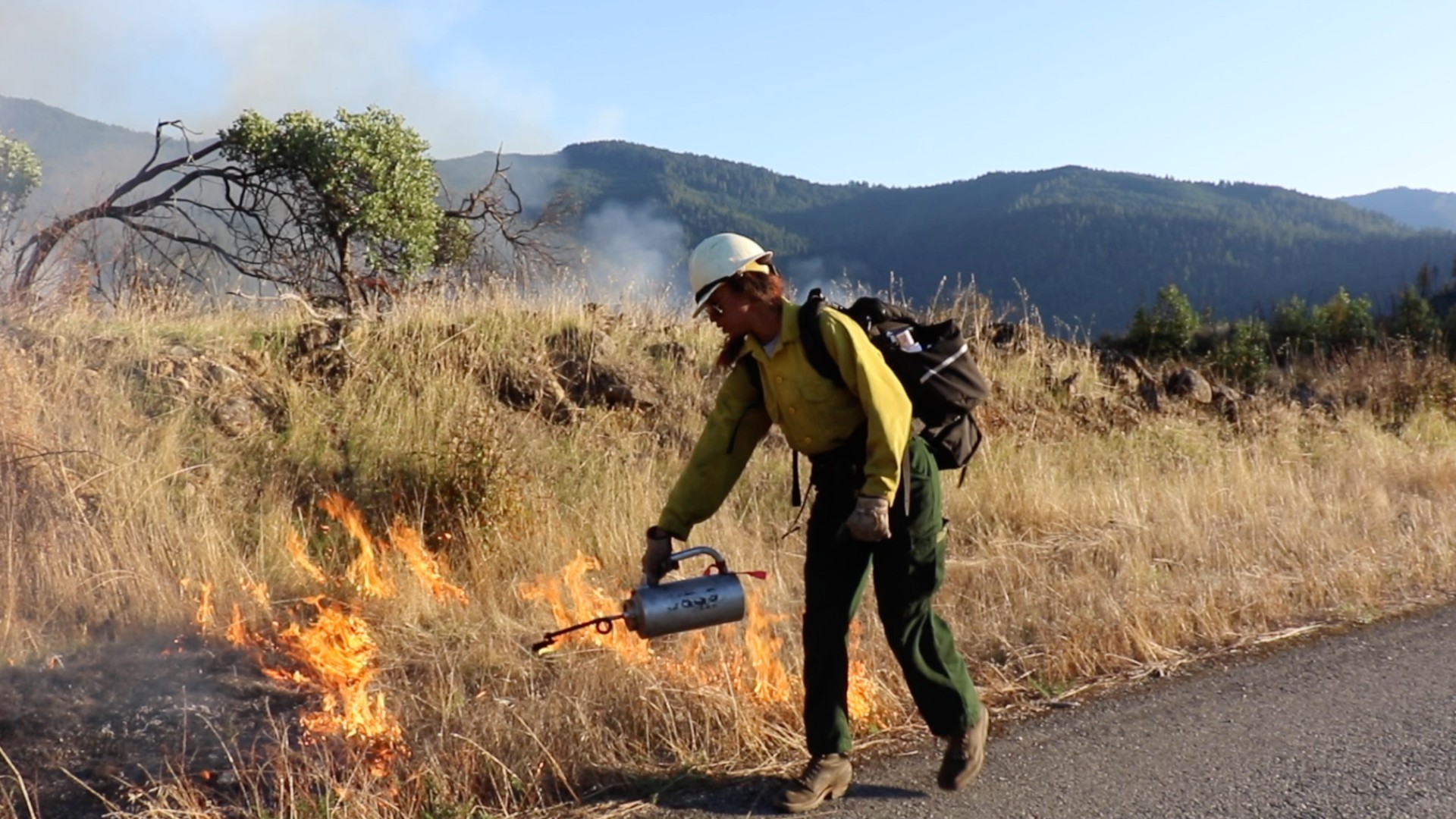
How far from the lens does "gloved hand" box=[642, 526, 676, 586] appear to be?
12.9ft

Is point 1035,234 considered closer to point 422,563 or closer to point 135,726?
point 422,563

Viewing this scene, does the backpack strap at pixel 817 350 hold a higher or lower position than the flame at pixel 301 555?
higher

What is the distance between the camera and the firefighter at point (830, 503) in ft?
12.0

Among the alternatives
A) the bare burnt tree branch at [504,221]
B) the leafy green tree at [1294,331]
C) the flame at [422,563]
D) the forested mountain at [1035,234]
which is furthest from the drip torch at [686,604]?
the forested mountain at [1035,234]

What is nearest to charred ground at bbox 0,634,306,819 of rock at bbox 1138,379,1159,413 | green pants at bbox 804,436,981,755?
green pants at bbox 804,436,981,755

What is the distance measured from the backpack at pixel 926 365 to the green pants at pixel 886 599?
0.09m

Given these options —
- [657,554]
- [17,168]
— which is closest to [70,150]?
[17,168]

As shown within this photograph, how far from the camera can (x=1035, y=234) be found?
358 feet

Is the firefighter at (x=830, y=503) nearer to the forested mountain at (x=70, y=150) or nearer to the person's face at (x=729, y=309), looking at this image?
the person's face at (x=729, y=309)

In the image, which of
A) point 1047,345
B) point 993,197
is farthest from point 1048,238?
point 1047,345

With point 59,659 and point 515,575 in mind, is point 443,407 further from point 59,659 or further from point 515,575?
point 59,659

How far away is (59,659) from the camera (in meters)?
4.62

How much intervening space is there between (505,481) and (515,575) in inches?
30.5

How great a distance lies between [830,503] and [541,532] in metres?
3.07
